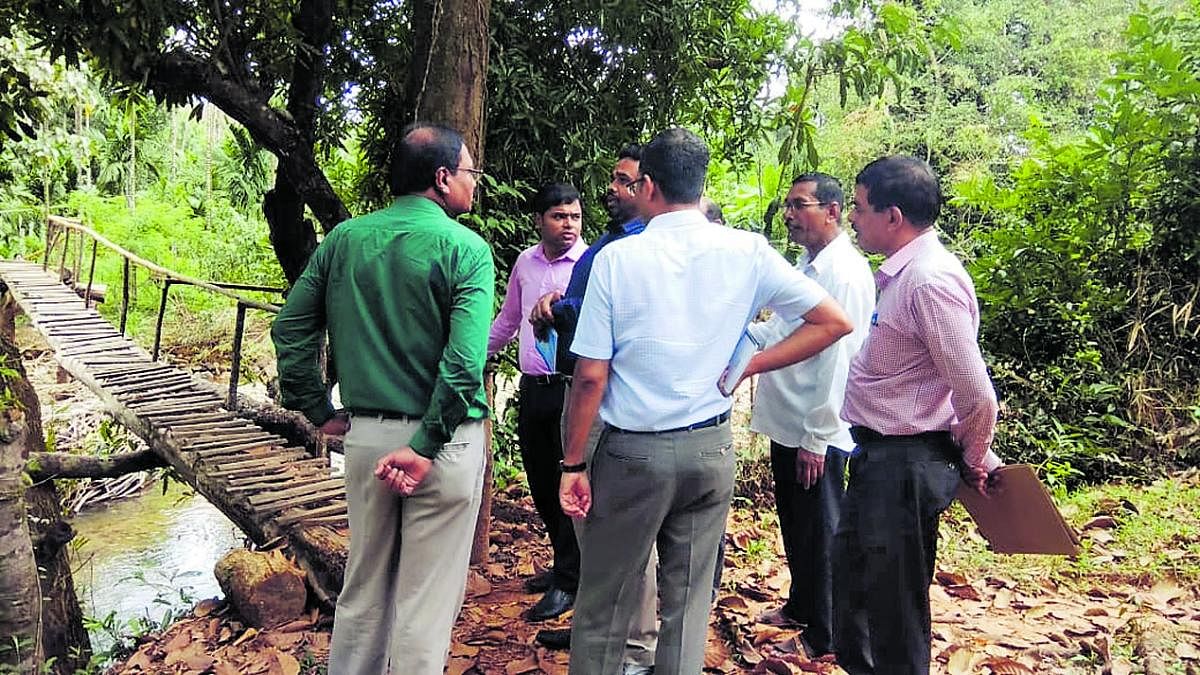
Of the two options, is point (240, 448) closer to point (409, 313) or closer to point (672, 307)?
point (409, 313)

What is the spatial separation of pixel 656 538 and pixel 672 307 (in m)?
0.64

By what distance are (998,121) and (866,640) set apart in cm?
966

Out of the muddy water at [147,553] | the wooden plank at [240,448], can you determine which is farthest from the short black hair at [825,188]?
the muddy water at [147,553]

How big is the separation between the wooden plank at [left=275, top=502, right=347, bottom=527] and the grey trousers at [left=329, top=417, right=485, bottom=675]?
61.6 inches

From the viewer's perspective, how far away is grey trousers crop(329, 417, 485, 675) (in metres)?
2.31

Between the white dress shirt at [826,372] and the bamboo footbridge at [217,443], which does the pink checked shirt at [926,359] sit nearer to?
the white dress shirt at [826,372]

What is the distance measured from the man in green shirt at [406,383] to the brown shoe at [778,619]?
4.66ft

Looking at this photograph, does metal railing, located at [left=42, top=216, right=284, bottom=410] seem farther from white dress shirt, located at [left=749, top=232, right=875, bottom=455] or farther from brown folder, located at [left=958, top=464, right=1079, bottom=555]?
brown folder, located at [left=958, top=464, right=1079, bottom=555]

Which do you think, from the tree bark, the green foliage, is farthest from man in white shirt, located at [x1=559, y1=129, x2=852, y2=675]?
the green foliage

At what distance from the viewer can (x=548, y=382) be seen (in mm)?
3270

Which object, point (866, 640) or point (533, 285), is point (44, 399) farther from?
point (866, 640)

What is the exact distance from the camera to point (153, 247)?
14227 millimetres

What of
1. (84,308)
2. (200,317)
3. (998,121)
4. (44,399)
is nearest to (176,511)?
(84,308)

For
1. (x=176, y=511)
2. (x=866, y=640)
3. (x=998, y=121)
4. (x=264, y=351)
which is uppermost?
(x=998, y=121)
